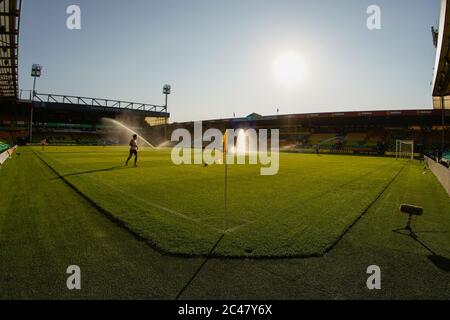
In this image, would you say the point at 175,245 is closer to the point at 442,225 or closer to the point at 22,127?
the point at 442,225

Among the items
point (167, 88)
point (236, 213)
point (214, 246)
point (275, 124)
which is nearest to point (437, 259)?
point (214, 246)

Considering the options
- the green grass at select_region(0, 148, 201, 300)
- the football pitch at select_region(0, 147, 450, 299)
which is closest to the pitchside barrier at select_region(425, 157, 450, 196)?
the football pitch at select_region(0, 147, 450, 299)

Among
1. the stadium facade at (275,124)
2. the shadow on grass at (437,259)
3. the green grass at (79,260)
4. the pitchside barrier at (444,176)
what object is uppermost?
the stadium facade at (275,124)

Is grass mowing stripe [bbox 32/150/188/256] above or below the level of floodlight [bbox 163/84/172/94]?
below

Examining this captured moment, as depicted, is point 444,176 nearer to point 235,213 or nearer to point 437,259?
point 437,259

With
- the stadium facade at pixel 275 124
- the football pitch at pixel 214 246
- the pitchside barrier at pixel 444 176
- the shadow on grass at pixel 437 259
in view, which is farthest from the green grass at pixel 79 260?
the stadium facade at pixel 275 124

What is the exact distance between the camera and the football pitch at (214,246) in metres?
3.26

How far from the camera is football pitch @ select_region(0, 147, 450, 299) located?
326 cm

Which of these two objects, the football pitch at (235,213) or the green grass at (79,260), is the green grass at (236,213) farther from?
the green grass at (79,260)

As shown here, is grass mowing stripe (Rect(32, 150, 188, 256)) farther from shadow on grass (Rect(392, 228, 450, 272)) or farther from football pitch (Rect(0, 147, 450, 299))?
shadow on grass (Rect(392, 228, 450, 272))

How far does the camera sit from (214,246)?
14.8ft

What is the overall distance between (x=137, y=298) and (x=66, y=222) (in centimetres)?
370
